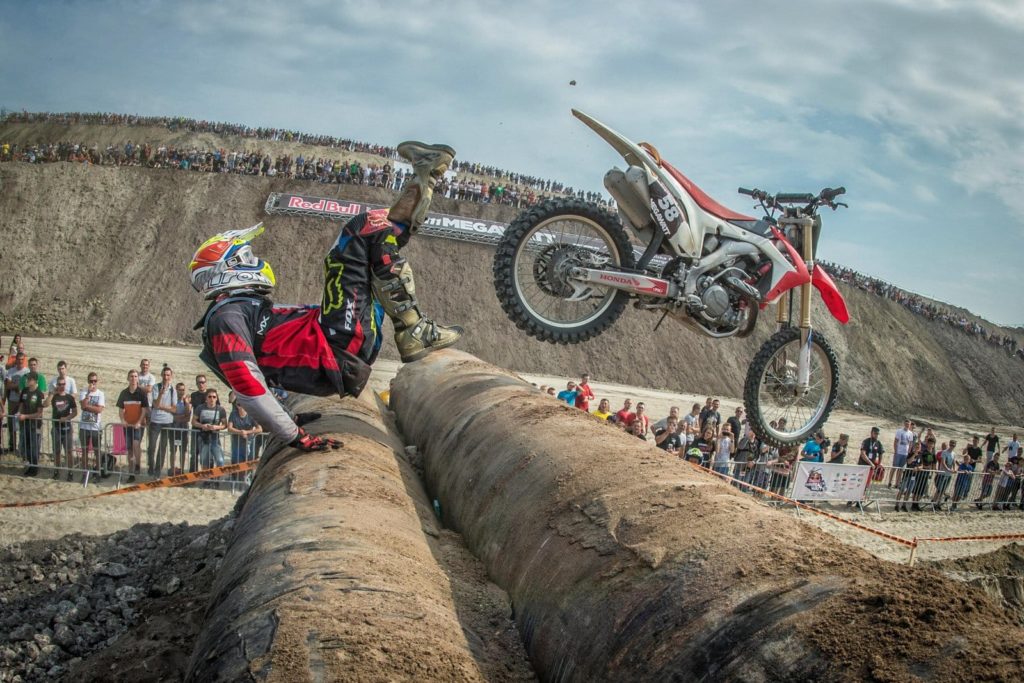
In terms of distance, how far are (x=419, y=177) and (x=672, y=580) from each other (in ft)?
11.3

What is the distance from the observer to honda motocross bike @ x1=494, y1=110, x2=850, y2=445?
5727 mm

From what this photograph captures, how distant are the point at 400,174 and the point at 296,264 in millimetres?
8112

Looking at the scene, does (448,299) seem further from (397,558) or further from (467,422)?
(397,558)

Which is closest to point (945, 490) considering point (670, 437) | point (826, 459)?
point (826, 459)

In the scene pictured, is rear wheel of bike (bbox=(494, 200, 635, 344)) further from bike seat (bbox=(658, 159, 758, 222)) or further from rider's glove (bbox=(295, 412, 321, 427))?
rider's glove (bbox=(295, 412, 321, 427))

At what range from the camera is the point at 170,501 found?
1105 centimetres

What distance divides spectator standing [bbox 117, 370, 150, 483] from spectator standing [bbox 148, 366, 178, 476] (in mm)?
151

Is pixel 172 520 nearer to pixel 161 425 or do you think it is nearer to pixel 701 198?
pixel 161 425

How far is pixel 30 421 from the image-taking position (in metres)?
11.3

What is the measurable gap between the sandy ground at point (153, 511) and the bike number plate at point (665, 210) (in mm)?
2736

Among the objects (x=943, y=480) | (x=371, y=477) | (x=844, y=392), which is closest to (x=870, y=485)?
(x=943, y=480)

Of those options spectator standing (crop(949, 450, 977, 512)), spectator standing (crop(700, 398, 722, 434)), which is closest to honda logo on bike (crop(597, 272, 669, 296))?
spectator standing (crop(700, 398, 722, 434))

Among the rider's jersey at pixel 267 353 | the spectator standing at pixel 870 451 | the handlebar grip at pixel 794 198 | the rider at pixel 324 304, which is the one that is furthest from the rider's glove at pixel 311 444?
the spectator standing at pixel 870 451

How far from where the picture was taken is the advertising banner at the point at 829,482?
1344cm
